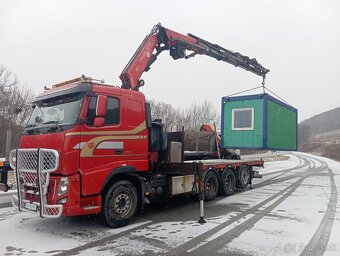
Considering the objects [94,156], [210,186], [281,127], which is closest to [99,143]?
[94,156]

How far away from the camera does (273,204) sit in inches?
380

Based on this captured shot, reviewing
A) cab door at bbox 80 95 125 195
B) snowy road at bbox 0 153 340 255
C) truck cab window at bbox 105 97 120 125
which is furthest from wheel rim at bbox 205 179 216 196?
truck cab window at bbox 105 97 120 125

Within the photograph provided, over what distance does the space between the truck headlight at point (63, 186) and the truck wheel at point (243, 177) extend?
755 cm

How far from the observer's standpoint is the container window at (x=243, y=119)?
12.2m

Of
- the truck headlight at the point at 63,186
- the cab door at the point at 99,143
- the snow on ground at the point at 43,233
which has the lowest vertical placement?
the snow on ground at the point at 43,233

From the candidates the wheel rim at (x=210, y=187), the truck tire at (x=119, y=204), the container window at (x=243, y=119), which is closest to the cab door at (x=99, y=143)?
the truck tire at (x=119, y=204)

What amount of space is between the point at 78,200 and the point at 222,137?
789cm

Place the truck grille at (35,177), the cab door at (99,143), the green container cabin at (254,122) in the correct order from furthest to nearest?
the green container cabin at (254,122)
the cab door at (99,143)
the truck grille at (35,177)

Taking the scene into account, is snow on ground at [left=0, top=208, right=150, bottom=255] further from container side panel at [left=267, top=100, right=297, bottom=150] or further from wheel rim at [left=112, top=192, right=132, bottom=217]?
container side panel at [left=267, top=100, right=297, bottom=150]

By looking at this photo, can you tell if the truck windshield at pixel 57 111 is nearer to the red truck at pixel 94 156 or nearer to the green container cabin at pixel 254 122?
the red truck at pixel 94 156

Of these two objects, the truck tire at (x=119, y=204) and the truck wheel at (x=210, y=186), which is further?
the truck wheel at (x=210, y=186)

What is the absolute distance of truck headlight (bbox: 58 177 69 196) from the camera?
5945 millimetres

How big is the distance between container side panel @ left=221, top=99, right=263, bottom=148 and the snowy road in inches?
127

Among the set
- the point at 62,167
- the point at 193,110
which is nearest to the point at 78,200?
the point at 62,167
